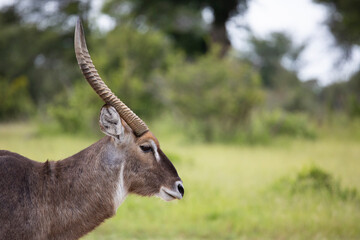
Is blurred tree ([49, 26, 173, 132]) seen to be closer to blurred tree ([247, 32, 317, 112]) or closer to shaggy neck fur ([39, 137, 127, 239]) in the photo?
blurred tree ([247, 32, 317, 112])

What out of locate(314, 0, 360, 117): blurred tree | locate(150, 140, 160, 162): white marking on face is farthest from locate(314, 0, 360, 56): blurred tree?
locate(150, 140, 160, 162): white marking on face

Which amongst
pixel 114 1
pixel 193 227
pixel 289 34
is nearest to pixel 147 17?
pixel 114 1

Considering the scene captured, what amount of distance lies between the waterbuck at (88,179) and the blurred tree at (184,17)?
47.9 ft

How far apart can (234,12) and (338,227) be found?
14.1m

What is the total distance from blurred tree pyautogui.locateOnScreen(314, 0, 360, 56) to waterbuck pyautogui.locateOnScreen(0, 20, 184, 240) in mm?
15479

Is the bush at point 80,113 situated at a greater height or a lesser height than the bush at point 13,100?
lesser

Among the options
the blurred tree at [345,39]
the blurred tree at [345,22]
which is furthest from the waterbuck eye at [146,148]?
the blurred tree at [345,22]

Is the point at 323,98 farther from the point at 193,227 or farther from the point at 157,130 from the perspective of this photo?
the point at 193,227

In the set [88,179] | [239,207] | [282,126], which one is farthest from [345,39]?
[88,179]

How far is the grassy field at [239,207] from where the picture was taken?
6133 millimetres

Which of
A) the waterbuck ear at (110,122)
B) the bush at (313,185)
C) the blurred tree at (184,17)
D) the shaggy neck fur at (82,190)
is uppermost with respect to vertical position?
the blurred tree at (184,17)

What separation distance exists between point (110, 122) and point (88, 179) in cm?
47

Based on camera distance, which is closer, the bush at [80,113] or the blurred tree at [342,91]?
the bush at [80,113]

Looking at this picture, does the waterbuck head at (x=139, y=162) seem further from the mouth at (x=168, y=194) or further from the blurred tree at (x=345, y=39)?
the blurred tree at (x=345, y=39)
